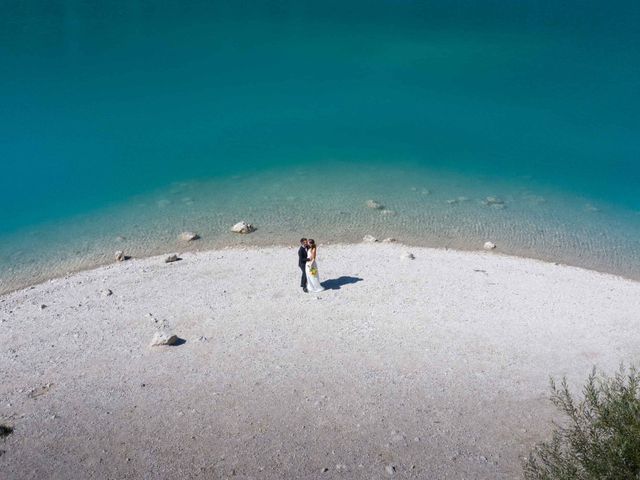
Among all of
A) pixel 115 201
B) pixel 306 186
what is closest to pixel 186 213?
pixel 115 201

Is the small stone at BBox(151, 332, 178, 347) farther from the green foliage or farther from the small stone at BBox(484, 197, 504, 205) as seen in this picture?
the small stone at BBox(484, 197, 504, 205)

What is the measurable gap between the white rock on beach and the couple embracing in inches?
280

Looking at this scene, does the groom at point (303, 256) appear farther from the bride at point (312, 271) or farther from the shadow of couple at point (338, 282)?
the shadow of couple at point (338, 282)

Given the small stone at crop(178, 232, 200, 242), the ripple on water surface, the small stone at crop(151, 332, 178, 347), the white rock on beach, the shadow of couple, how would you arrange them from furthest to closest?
the white rock on beach, the small stone at crop(178, 232, 200, 242), the ripple on water surface, the shadow of couple, the small stone at crop(151, 332, 178, 347)

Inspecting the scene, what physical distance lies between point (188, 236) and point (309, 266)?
865 cm

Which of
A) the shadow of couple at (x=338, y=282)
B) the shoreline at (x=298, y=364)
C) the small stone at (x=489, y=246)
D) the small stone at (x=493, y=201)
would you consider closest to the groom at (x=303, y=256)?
the shoreline at (x=298, y=364)

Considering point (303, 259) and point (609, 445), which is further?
point (303, 259)

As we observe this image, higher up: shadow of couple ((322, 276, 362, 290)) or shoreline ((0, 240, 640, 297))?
shoreline ((0, 240, 640, 297))

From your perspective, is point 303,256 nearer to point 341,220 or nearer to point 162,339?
point 162,339

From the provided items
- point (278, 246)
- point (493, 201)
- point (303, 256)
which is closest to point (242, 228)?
point (278, 246)

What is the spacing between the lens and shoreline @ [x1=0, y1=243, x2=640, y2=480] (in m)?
11.4

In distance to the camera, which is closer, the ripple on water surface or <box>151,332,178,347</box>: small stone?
<box>151,332,178,347</box>: small stone

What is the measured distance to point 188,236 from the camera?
2414 cm

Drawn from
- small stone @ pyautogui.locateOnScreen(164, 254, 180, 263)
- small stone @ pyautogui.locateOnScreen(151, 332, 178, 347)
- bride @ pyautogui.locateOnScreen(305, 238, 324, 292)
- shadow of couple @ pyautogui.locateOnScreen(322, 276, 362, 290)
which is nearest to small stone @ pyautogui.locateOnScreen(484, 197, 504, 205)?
shadow of couple @ pyautogui.locateOnScreen(322, 276, 362, 290)
